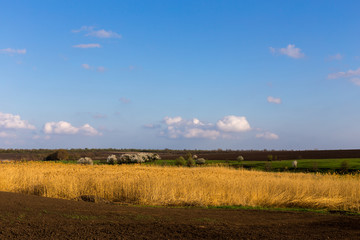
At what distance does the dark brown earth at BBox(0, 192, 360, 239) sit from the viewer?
31.7ft

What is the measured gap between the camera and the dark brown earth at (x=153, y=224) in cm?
966

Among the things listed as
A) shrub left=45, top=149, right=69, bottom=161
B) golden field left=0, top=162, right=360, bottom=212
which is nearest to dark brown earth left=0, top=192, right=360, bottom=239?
golden field left=0, top=162, right=360, bottom=212

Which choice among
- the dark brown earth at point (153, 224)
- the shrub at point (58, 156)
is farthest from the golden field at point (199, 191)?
the shrub at point (58, 156)

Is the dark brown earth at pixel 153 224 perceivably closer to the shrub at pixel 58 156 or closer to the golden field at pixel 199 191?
the golden field at pixel 199 191

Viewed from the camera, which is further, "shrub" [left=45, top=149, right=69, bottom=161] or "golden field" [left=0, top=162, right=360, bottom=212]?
"shrub" [left=45, top=149, right=69, bottom=161]

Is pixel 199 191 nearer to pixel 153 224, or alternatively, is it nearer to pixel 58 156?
pixel 153 224

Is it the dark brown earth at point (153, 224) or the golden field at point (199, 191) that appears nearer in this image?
the dark brown earth at point (153, 224)

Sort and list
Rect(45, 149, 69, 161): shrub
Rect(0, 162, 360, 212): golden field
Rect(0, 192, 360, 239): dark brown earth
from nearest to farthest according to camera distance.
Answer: Rect(0, 192, 360, 239): dark brown earth → Rect(0, 162, 360, 212): golden field → Rect(45, 149, 69, 161): shrub

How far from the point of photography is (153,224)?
35.4 ft

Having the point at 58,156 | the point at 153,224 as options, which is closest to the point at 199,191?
the point at 153,224

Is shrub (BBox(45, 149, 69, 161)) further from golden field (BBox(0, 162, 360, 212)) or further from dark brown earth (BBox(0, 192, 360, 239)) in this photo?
dark brown earth (BBox(0, 192, 360, 239))

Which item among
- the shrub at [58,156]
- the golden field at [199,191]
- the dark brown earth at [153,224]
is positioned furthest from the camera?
the shrub at [58,156]

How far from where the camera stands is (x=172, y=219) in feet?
38.2

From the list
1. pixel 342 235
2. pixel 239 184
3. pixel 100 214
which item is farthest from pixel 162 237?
pixel 239 184
